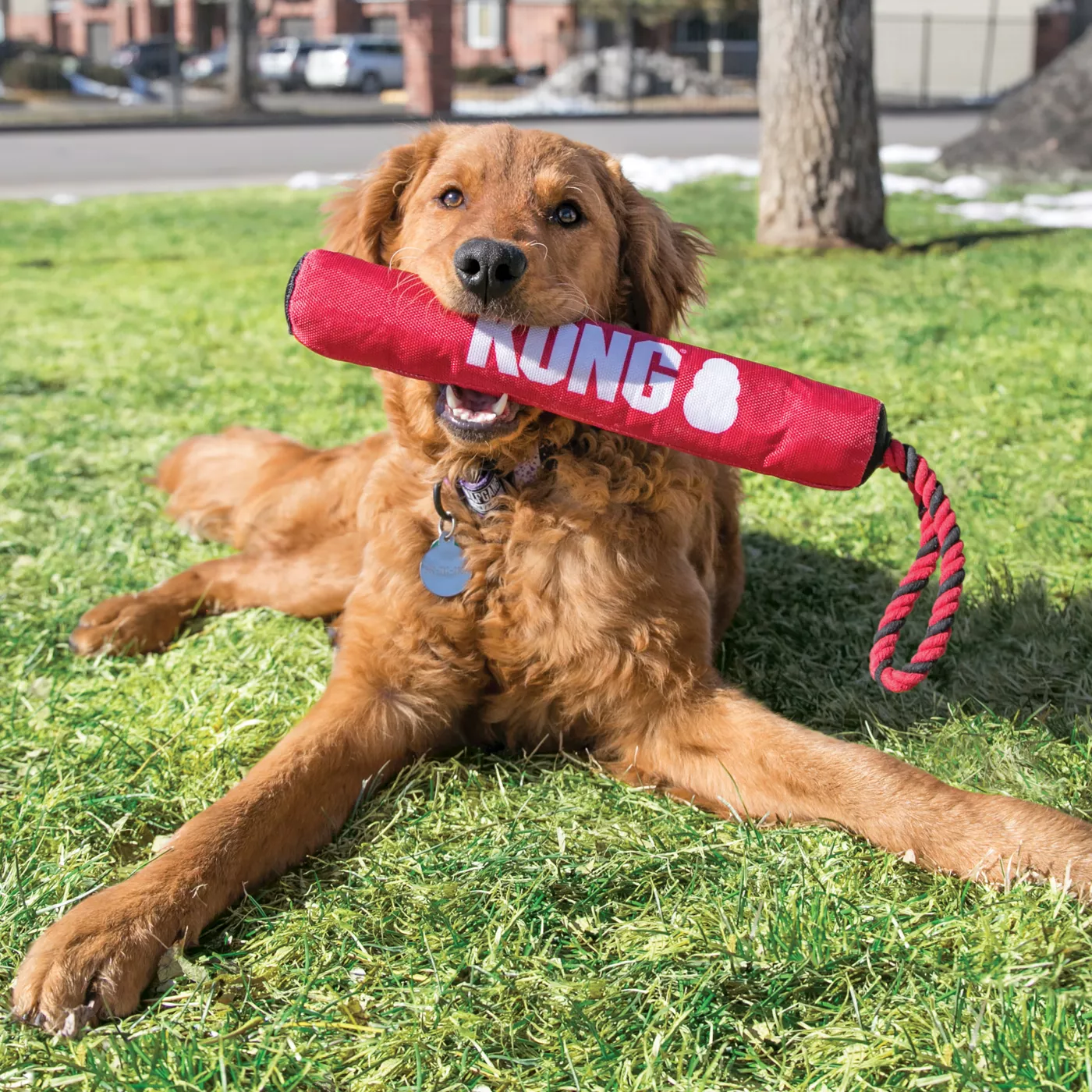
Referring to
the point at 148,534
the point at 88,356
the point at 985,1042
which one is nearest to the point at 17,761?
the point at 148,534

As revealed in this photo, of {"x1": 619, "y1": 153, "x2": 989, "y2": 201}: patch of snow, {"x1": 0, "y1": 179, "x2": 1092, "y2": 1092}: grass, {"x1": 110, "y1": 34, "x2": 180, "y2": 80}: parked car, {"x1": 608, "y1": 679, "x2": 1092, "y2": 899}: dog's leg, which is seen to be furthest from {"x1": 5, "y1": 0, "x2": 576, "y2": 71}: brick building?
{"x1": 608, "y1": 679, "x2": 1092, "y2": 899}: dog's leg

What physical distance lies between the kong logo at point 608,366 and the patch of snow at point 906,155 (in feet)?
53.1

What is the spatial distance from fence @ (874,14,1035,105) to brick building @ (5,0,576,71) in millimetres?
12632

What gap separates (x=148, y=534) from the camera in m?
5.07

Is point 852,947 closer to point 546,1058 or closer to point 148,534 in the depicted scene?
point 546,1058

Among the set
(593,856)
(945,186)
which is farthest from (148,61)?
(593,856)

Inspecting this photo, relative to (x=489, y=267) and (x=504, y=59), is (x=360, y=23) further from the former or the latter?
(x=489, y=267)

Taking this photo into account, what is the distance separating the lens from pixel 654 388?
2.91 metres

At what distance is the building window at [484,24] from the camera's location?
48.3 metres

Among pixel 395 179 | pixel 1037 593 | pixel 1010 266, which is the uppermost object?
pixel 395 179

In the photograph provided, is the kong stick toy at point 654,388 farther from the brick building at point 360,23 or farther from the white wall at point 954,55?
the brick building at point 360,23

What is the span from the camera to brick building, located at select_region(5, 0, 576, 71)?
47406mm

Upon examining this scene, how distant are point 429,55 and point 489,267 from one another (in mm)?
31667

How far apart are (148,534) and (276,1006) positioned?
306 cm
